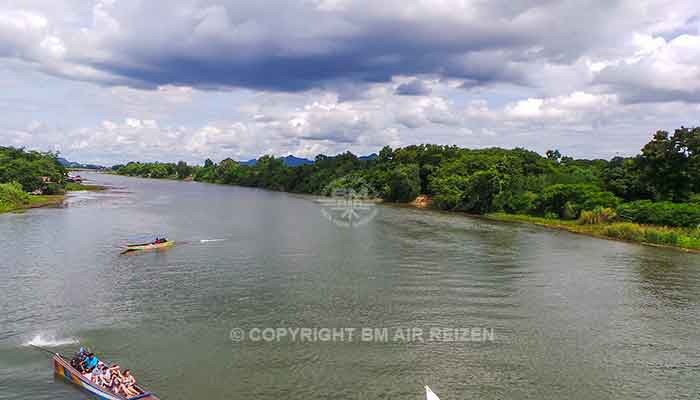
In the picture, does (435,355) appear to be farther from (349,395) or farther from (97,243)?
(97,243)

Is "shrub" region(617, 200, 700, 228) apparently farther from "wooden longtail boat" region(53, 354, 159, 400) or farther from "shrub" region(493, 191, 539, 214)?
"wooden longtail boat" region(53, 354, 159, 400)

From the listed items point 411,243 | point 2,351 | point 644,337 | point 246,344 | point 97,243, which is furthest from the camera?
Result: point 411,243

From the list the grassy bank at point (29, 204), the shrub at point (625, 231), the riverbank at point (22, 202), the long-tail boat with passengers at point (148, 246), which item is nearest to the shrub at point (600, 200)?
the shrub at point (625, 231)

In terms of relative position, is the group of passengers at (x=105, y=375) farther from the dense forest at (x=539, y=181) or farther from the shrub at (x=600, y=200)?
the shrub at (x=600, y=200)

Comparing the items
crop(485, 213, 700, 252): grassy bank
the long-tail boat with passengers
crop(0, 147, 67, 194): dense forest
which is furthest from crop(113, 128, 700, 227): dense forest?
crop(0, 147, 67, 194): dense forest

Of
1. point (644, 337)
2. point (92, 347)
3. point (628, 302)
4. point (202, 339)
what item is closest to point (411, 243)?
point (628, 302)

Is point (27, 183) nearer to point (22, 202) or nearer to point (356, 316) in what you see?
point (22, 202)

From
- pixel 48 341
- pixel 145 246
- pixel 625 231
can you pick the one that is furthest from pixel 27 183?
pixel 625 231
